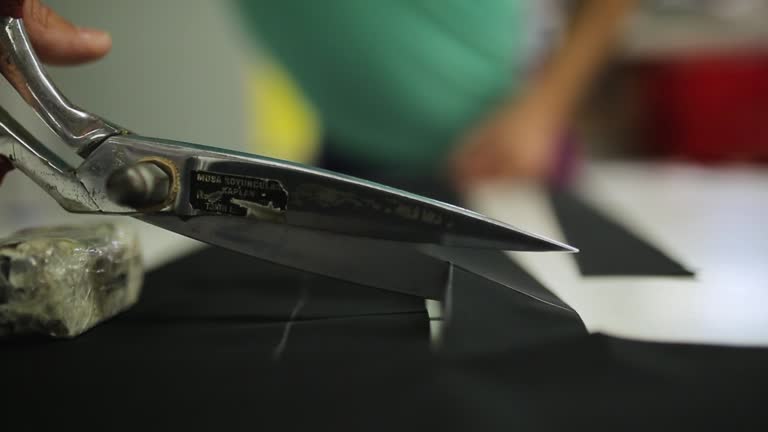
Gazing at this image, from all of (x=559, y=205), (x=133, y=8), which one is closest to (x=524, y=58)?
(x=559, y=205)

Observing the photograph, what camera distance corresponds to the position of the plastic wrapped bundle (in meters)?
0.36

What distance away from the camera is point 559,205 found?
97 cm

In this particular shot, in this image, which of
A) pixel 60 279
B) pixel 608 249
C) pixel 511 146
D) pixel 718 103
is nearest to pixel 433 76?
pixel 511 146

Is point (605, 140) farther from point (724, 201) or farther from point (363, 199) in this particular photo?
point (363, 199)

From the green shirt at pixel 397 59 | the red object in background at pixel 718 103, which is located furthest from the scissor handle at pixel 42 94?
the red object in background at pixel 718 103

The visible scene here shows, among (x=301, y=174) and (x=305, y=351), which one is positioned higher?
(x=301, y=174)

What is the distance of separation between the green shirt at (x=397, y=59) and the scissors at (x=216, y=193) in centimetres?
85

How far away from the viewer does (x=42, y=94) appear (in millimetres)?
384

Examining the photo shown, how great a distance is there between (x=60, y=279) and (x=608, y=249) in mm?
526

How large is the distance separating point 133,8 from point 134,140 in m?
1.30

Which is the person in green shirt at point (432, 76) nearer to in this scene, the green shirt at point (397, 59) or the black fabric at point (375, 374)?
the green shirt at point (397, 59)

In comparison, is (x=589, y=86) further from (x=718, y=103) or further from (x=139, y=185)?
(x=139, y=185)

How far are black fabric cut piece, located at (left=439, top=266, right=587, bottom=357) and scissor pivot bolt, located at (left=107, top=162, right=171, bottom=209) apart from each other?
0.67ft

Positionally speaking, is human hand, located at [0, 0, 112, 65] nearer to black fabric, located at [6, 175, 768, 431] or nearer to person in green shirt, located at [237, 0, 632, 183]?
black fabric, located at [6, 175, 768, 431]
